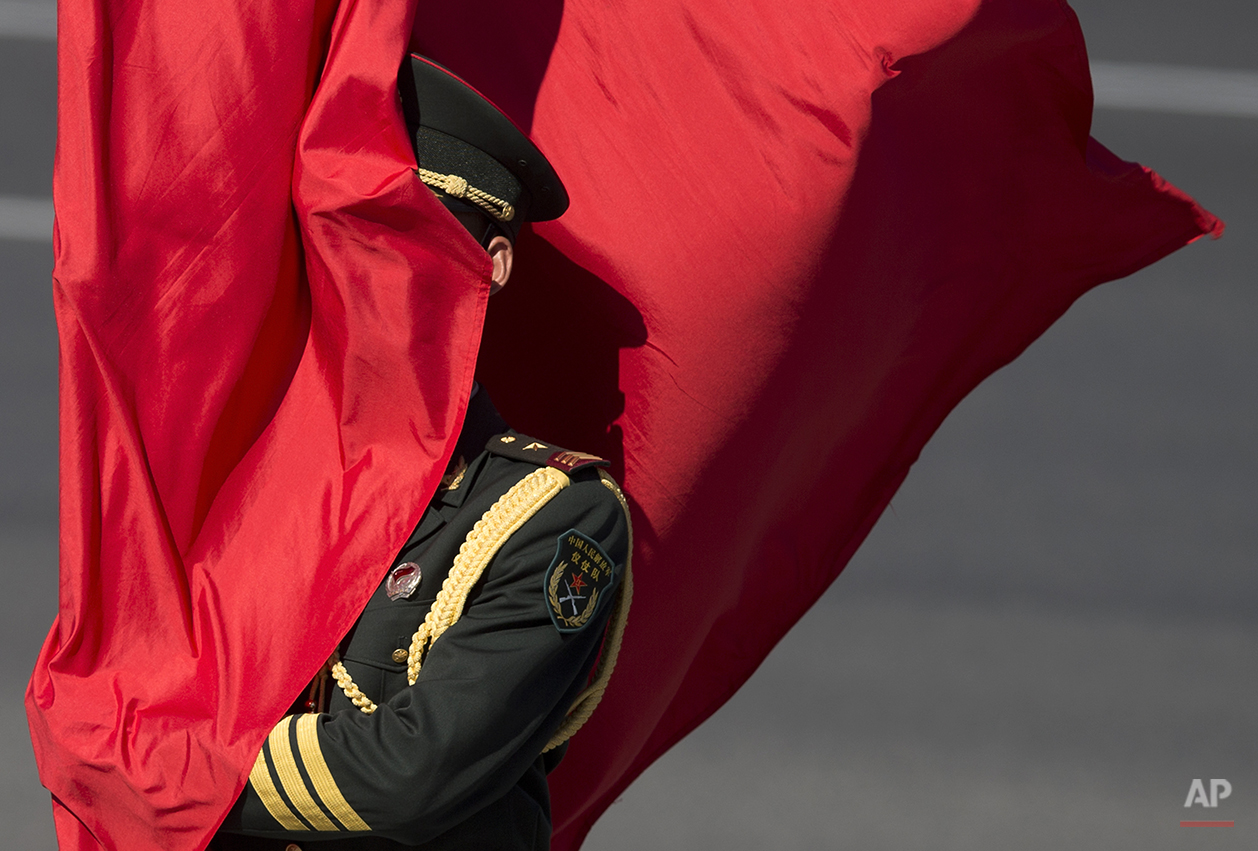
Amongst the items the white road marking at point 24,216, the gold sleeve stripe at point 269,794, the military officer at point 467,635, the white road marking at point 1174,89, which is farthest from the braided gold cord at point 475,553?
the white road marking at point 1174,89

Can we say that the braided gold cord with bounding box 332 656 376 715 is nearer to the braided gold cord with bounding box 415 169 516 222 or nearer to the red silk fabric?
the red silk fabric

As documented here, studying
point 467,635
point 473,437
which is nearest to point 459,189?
point 473,437

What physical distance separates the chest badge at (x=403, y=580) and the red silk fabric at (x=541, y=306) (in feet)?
0.09

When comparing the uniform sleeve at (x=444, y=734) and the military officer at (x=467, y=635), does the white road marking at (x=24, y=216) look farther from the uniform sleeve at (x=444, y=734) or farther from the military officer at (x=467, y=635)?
the uniform sleeve at (x=444, y=734)

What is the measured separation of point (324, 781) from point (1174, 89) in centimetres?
159

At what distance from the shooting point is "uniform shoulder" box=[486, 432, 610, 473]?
2.74 ft

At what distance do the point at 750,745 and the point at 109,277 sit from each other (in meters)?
1.27

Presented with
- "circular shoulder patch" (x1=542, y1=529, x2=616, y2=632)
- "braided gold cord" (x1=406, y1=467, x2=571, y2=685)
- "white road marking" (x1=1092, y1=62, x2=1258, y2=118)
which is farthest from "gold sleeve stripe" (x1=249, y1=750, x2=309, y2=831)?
"white road marking" (x1=1092, y1=62, x2=1258, y2=118)

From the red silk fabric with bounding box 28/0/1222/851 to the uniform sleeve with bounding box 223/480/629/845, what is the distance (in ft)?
0.11

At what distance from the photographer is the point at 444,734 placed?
735 mm

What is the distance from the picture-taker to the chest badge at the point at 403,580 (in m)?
0.80

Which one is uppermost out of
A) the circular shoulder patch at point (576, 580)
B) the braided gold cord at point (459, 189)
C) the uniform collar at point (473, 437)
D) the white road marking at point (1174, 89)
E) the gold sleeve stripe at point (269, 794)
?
the white road marking at point (1174, 89)

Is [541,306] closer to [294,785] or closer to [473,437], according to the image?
[473,437]

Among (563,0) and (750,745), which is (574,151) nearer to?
(563,0)
